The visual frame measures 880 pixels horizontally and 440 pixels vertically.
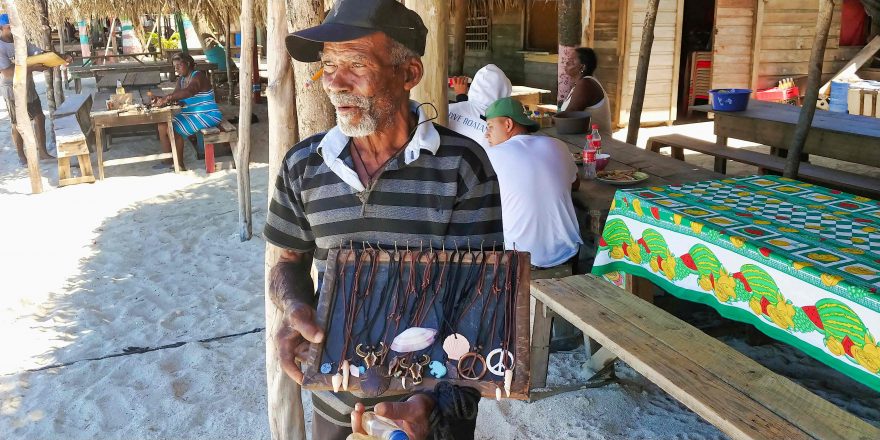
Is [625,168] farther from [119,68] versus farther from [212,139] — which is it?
[119,68]

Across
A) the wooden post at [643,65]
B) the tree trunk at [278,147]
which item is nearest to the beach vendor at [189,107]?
the wooden post at [643,65]

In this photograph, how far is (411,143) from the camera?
6.34ft

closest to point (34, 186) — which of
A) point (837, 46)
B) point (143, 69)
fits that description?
point (143, 69)

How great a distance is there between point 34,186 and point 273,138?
21.8 feet

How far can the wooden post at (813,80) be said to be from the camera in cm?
448

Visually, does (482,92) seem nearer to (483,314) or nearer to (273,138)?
(273,138)

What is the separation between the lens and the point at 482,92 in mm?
4891

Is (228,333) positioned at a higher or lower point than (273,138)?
lower

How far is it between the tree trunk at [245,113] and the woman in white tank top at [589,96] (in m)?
2.69

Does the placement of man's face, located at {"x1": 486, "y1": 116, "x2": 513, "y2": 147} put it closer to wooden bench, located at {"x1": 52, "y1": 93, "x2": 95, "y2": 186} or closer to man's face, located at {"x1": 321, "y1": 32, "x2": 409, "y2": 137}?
man's face, located at {"x1": 321, "y1": 32, "x2": 409, "y2": 137}

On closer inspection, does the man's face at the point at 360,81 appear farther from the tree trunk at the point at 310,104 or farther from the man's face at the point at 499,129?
the man's face at the point at 499,129

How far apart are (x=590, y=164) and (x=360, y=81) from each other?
Result: 2811 millimetres

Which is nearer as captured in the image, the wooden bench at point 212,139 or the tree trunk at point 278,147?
the tree trunk at point 278,147

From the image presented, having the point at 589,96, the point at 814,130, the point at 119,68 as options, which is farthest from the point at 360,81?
the point at 119,68
